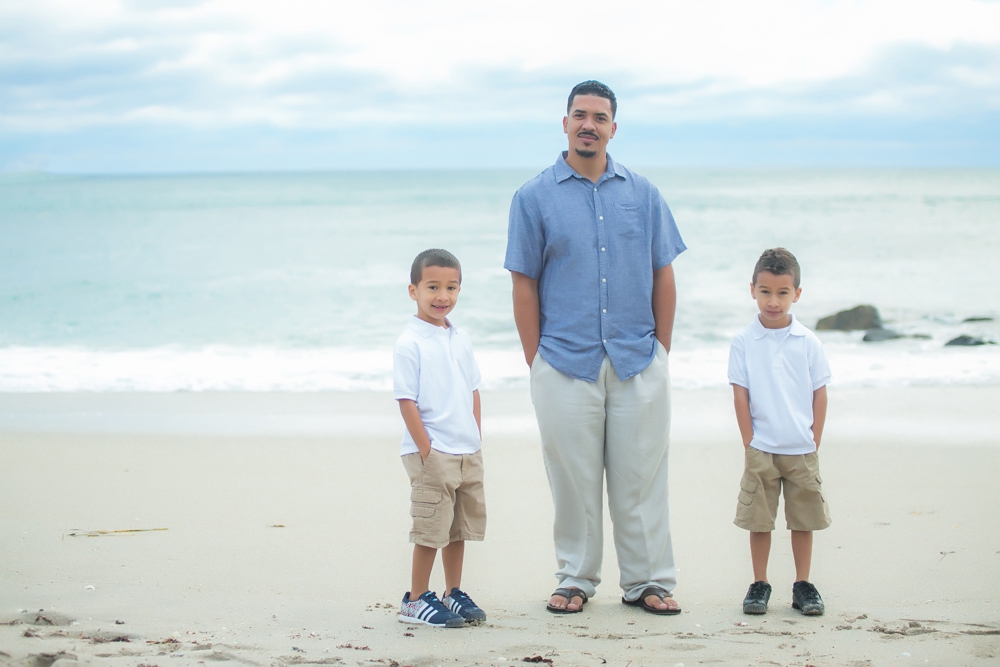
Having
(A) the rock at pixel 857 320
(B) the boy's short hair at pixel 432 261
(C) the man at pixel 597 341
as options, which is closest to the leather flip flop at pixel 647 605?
(C) the man at pixel 597 341

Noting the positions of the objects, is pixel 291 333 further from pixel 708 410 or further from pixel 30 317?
pixel 708 410

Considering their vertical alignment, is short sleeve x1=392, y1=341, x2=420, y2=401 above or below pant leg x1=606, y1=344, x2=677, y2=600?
above

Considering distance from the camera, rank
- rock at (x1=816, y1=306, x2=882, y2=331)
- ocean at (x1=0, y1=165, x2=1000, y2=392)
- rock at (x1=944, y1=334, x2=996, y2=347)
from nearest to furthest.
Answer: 1. ocean at (x1=0, y1=165, x2=1000, y2=392)
2. rock at (x1=944, y1=334, x2=996, y2=347)
3. rock at (x1=816, y1=306, x2=882, y2=331)

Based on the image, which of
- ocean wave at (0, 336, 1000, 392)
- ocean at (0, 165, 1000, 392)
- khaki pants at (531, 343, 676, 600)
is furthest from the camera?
ocean at (0, 165, 1000, 392)

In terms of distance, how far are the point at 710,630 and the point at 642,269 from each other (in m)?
1.39

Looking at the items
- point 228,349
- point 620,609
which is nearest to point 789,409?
point 620,609

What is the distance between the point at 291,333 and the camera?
52.2 ft

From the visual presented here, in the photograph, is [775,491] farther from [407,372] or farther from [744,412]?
[407,372]

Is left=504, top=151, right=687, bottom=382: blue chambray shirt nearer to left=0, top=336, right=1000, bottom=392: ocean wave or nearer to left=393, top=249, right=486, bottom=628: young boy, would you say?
left=393, top=249, right=486, bottom=628: young boy

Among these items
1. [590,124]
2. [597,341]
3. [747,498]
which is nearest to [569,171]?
[590,124]

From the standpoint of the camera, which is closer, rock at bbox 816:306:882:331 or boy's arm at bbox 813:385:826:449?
boy's arm at bbox 813:385:826:449

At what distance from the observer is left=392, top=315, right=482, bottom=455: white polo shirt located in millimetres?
3383

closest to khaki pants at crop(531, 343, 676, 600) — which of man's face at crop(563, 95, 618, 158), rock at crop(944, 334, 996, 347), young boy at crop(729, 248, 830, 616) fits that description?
young boy at crop(729, 248, 830, 616)

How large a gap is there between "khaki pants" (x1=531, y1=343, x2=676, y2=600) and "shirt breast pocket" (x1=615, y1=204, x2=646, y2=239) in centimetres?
48
